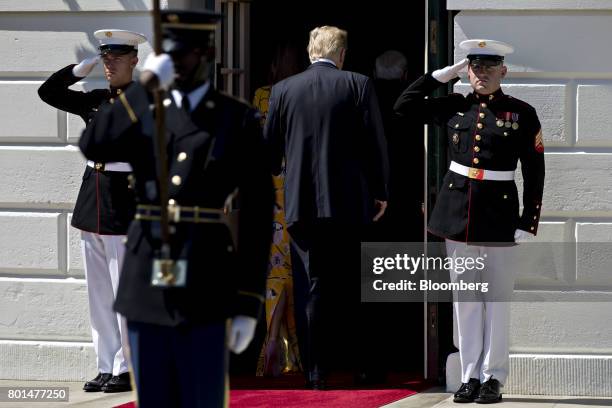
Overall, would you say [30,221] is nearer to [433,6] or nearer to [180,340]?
[433,6]

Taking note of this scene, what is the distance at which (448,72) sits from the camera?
281 inches

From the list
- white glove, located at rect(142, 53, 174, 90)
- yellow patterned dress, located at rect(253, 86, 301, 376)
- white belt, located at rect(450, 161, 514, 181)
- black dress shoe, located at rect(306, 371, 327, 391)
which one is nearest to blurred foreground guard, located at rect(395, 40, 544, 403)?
white belt, located at rect(450, 161, 514, 181)

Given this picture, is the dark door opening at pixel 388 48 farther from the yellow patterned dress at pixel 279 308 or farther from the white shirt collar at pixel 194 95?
the white shirt collar at pixel 194 95

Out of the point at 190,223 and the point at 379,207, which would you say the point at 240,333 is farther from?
the point at 379,207

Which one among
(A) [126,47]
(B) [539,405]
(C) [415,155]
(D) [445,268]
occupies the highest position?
(A) [126,47]

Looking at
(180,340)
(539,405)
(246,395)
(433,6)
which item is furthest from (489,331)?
(180,340)

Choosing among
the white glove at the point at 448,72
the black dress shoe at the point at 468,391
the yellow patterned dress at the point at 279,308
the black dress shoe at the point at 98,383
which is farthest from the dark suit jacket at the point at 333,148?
the black dress shoe at the point at 98,383

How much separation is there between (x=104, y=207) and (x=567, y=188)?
2515 millimetres

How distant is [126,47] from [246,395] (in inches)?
78.0

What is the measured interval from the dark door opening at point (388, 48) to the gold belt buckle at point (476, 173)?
3.32 feet

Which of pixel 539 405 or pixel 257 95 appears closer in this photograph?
pixel 539 405

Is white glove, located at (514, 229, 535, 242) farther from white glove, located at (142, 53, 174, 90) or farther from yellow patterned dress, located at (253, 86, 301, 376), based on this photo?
white glove, located at (142, 53, 174, 90)

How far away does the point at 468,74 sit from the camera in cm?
718

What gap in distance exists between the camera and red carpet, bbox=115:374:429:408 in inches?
275
